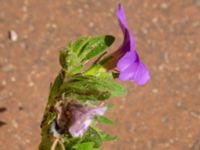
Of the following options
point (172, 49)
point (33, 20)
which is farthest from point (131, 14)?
point (33, 20)

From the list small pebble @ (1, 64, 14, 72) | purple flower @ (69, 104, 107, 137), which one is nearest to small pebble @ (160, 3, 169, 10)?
small pebble @ (1, 64, 14, 72)

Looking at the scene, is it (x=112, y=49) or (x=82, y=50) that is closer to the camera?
(x=82, y=50)

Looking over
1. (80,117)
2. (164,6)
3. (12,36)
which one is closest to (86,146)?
(80,117)

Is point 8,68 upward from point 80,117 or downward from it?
downward

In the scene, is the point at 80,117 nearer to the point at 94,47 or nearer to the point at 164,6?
the point at 94,47

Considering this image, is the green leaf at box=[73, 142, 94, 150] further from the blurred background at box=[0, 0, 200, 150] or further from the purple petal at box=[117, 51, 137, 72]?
the blurred background at box=[0, 0, 200, 150]
